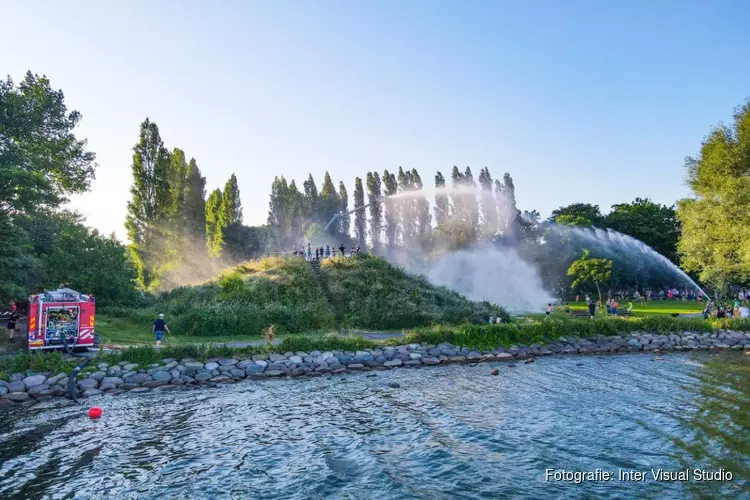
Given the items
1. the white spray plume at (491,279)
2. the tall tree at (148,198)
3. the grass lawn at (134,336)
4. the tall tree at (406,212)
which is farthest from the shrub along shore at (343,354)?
the tall tree at (406,212)

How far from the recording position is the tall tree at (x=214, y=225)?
7025cm

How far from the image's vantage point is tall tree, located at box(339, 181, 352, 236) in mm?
92081

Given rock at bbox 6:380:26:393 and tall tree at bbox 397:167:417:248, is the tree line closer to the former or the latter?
tall tree at bbox 397:167:417:248

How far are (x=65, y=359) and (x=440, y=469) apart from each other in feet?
61.9

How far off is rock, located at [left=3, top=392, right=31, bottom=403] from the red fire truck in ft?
14.4

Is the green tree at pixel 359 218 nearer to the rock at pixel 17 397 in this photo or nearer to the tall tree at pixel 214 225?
the tall tree at pixel 214 225

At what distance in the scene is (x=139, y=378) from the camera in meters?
21.4

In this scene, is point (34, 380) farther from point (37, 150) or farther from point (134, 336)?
point (37, 150)

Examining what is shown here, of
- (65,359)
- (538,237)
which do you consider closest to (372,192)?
(538,237)

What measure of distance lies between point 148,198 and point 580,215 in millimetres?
72481

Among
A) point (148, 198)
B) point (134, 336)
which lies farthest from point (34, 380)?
point (148, 198)

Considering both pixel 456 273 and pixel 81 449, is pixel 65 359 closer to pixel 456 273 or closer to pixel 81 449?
pixel 81 449

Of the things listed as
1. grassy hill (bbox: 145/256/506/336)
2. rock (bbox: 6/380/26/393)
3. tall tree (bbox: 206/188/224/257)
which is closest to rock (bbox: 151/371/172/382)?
rock (bbox: 6/380/26/393)

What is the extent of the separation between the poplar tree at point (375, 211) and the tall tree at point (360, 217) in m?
1.09
